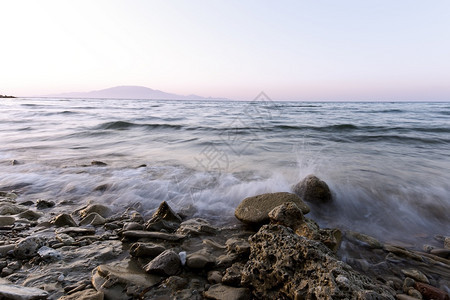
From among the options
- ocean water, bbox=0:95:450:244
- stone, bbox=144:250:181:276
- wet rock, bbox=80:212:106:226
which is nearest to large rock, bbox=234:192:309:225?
ocean water, bbox=0:95:450:244

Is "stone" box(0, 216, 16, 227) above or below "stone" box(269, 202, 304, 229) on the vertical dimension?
below

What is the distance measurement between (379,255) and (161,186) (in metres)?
3.46

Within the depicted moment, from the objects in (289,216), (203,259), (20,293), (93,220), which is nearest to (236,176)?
(289,216)

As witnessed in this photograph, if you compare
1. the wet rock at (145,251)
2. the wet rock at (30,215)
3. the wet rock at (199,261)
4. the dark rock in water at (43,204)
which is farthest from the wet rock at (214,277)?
the dark rock in water at (43,204)

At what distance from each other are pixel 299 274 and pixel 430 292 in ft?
4.21

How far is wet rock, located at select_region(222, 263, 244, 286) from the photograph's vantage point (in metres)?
1.85

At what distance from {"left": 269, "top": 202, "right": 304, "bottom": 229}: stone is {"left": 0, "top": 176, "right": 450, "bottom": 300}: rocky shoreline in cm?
1

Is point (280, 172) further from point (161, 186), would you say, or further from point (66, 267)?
point (66, 267)

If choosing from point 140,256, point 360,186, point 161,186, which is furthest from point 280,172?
point 140,256

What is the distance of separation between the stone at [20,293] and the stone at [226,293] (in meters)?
1.16

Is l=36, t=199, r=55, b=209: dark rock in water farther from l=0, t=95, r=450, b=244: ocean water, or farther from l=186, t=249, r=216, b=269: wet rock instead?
l=186, t=249, r=216, b=269: wet rock

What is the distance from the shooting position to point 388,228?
3279 millimetres

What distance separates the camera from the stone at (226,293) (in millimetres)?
1726

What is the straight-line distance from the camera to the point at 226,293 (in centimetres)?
178
